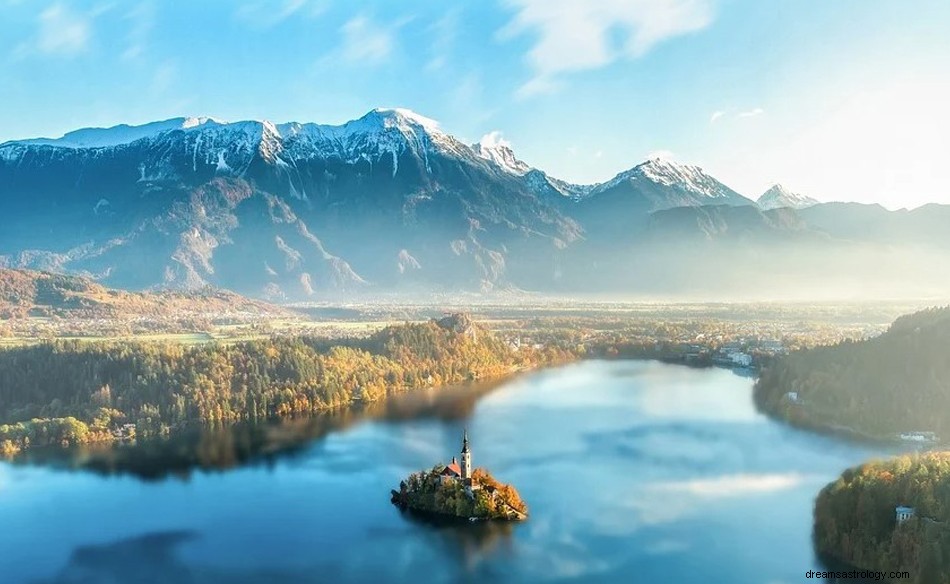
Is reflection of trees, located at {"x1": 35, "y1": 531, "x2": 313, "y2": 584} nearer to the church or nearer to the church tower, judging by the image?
the church

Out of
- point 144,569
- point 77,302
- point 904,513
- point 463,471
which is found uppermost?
point 77,302

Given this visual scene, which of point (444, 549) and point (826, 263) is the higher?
point (826, 263)

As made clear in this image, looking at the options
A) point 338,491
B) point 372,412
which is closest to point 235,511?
point 338,491

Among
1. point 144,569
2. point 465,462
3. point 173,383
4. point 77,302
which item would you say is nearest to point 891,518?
point 465,462

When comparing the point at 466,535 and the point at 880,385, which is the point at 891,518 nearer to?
the point at 466,535

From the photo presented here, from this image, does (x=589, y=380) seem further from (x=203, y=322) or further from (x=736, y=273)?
(x=736, y=273)

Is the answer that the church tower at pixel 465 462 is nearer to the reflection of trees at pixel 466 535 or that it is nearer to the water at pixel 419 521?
the reflection of trees at pixel 466 535

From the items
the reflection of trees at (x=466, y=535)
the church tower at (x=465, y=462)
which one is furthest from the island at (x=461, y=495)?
the reflection of trees at (x=466, y=535)
